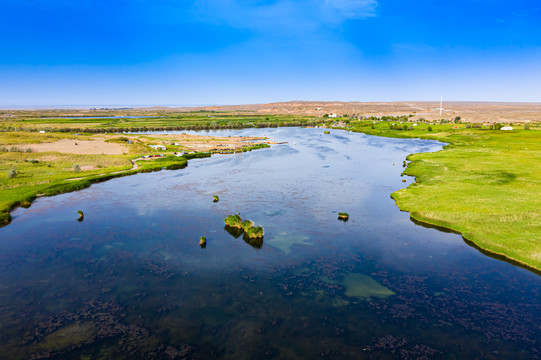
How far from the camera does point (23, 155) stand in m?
69.3

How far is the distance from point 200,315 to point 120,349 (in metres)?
4.75

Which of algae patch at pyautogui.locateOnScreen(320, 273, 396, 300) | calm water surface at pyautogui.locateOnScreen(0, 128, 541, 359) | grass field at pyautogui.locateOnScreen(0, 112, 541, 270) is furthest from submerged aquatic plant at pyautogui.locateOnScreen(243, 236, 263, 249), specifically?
grass field at pyautogui.locateOnScreen(0, 112, 541, 270)

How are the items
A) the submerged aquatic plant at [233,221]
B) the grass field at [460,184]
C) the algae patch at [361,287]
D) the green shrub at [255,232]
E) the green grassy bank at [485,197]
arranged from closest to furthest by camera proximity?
the algae patch at [361,287] < the green grassy bank at [485,197] < the grass field at [460,184] < the green shrub at [255,232] < the submerged aquatic plant at [233,221]

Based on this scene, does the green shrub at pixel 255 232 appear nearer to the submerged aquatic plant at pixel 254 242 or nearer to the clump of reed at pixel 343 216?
the submerged aquatic plant at pixel 254 242

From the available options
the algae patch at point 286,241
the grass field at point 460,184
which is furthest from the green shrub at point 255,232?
the grass field at point 460,184

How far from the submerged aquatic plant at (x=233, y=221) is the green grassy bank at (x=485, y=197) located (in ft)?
64.6

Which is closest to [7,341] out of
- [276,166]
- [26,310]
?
[26,310]

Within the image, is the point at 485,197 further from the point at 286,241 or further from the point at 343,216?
the point at 286,241

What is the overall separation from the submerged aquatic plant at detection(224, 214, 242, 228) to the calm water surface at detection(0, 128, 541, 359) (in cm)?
125

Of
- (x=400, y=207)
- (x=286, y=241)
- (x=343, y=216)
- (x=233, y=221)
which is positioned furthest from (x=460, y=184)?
(x=233, y=221)

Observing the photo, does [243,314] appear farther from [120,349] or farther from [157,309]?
[120,349]

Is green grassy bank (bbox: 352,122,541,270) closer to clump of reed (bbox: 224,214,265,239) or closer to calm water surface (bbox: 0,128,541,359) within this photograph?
calm water surface (bbox: 0,128,541,359)

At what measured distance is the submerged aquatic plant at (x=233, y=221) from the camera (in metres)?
34.5

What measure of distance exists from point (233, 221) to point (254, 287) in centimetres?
1191
